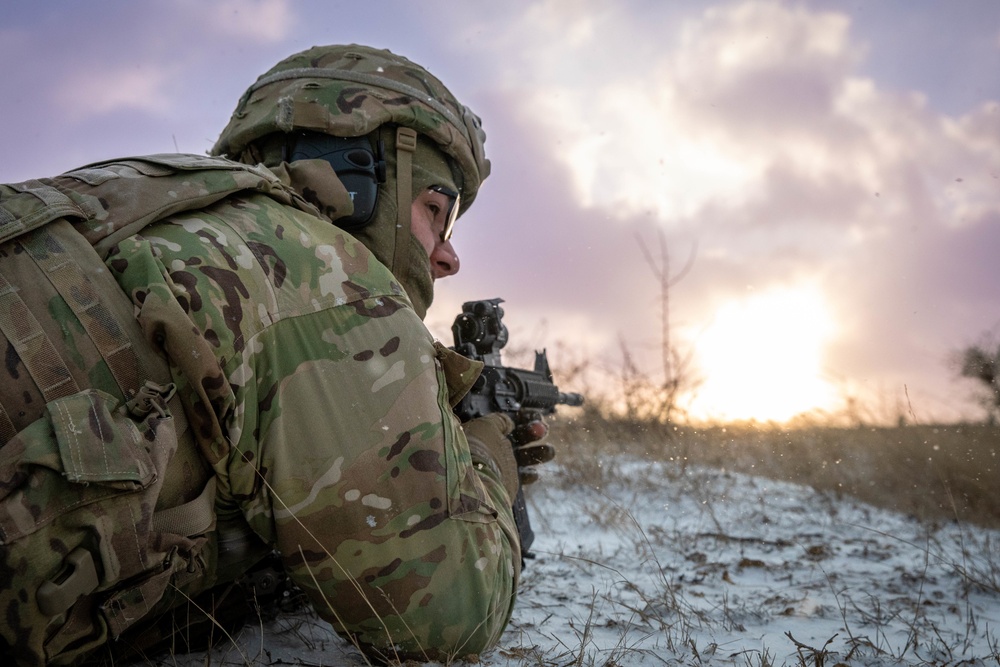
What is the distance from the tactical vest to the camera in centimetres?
117

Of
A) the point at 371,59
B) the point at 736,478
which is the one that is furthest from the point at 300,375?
the point at 736,478

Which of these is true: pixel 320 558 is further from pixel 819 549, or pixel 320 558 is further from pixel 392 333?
pixel 819 549

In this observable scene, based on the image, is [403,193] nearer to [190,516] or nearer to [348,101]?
[348,101]

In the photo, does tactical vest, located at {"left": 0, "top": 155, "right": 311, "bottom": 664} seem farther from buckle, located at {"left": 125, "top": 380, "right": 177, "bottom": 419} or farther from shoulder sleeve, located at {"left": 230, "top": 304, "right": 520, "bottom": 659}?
shoulder sleeve, located at {"left": 230, "top": 304, "right": 520, "bottom": 659}

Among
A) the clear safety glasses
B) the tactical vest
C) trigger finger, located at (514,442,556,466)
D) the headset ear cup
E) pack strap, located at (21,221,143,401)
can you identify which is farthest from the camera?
trigger finger, located at (514,442,556,466)

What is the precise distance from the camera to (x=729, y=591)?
3.03m

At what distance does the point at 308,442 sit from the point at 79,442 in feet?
1.32

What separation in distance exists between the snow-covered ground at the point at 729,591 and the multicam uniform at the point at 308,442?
372 millimetres

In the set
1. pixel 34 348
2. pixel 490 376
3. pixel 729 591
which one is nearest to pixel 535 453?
pixel 490 376

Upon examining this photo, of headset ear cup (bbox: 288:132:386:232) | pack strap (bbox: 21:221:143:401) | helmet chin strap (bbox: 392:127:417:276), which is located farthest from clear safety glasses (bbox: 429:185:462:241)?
pack strap (bbox: 21:221:143:401)

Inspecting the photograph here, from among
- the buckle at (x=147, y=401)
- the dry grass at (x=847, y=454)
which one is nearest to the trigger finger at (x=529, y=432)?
the buckle at (x=147, y=401)

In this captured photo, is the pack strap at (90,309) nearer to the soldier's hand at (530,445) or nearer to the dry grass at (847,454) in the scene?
the soldier's hand at (530,445)

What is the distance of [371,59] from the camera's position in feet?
8.80

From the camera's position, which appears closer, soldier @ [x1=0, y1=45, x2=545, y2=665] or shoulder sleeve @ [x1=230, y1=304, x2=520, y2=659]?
soldier @ [x1=0, y1=45, x2=545, y2=665]
